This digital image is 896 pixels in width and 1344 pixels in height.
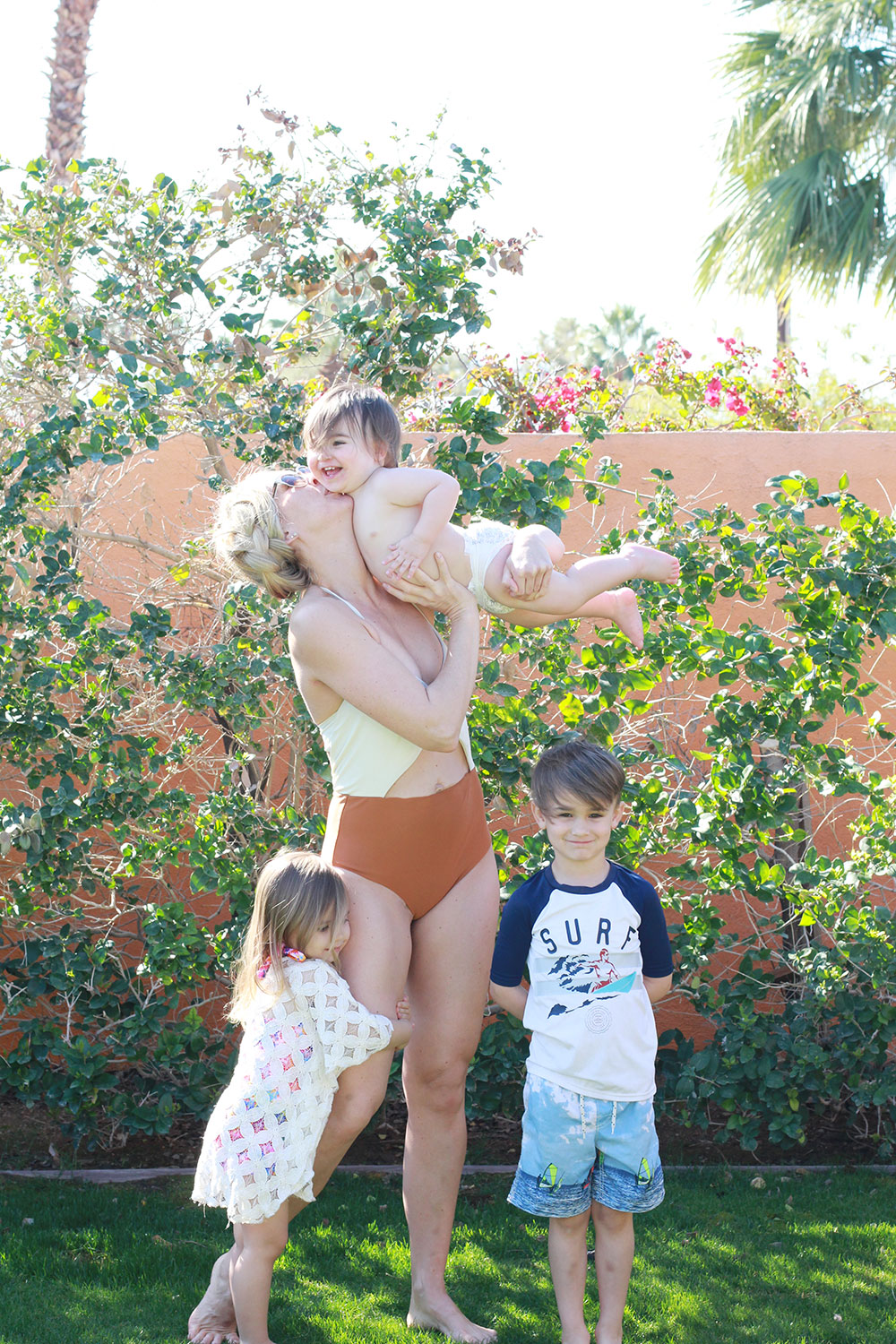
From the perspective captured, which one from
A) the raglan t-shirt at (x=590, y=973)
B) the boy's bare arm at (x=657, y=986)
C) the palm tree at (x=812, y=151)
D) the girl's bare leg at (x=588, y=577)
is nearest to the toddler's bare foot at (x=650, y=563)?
the girl's bare leg at (x=588, y=577)

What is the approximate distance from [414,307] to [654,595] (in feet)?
3.77

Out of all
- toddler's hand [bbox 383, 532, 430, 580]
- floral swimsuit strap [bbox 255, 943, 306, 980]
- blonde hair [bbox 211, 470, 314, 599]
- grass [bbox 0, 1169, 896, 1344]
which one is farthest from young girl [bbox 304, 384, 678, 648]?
grass [bbox 0, 1169, 896, 1344]

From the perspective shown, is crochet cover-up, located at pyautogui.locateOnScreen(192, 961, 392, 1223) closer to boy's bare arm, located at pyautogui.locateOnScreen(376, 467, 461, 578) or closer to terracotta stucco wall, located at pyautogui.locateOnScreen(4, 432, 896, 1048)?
boy's bare arm, located at pyautogui.locateOnScreen(376, 467, 461, 578)

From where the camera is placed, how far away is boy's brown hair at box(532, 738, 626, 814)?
262 cm

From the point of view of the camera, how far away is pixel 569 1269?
2.55 metres

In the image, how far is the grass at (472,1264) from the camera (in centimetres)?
279

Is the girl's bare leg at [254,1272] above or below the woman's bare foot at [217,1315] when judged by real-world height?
above

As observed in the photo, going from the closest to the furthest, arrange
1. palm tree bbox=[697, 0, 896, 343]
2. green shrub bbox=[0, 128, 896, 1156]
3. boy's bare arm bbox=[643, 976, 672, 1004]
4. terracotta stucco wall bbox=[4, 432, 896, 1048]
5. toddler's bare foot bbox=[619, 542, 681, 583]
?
boy's bare arm bbox=[643, 976, 672, 1004]
toddler's bare foot bbox=[619, 542, 681, 583]
green shrub bbox=[0, 128, 896, 1156]
terracotta stucco wall bbox=[4, 432, 896, 1048]
palm tree bbox=[697, 0, 896, 343]

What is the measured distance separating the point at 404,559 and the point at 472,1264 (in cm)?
181

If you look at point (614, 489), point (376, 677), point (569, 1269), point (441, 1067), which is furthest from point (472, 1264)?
point (614, 489)

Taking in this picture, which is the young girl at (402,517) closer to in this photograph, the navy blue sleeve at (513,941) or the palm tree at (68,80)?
the navy blue sleeve at (513,941)

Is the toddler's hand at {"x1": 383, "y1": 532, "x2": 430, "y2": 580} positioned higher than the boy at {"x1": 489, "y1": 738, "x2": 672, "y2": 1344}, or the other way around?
the toddler's hand at {"x1": 383, "y1": 532, "x2": 430, "y2": 580}

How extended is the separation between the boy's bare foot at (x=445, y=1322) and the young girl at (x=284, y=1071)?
1.18 feet

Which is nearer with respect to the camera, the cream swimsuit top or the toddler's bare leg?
the cream swimsuit top
